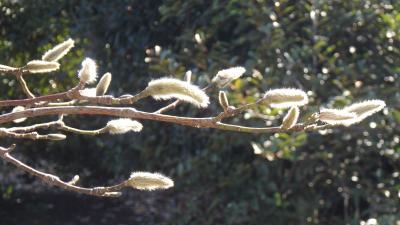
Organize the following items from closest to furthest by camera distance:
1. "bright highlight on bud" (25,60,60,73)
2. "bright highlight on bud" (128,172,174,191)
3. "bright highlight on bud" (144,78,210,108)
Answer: "bright highlight on bud" (144,78,210,108) < "bright highlight on bud" (128,172,174,191) < "bright highlight on bud" (25,60,60,73)

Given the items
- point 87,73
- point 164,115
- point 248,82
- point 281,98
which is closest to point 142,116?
point 164,115

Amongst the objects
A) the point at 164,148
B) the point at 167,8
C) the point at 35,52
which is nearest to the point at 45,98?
the point at 167,8

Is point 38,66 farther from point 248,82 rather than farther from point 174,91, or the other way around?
point 248,82

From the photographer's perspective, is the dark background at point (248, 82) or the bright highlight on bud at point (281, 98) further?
the dark background at point (248, 82)

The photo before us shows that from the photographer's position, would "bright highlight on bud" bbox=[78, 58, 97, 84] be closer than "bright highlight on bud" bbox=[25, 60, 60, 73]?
Yes

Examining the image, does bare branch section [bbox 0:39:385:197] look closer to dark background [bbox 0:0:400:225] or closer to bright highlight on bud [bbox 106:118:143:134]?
bright highlight on bud [bbox 106:118:143:134]

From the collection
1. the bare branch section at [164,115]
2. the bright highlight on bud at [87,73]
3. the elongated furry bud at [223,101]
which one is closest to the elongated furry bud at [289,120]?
the bare branch section at [164,115]

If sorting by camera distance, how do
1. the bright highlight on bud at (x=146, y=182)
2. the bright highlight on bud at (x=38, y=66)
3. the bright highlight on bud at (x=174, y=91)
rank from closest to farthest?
the bright highlight on bud at (x=174, y=91), the bright highlight on bud at (x=146, y=182), the bright highlight on bud at (x=38, y=66)

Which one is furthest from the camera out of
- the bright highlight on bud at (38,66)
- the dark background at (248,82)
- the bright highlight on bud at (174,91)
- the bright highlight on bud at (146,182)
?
A: the dark background at (248,82)

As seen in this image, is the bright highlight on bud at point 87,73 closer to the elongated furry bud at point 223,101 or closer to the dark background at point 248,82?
the elongated furry bud at point 223,101

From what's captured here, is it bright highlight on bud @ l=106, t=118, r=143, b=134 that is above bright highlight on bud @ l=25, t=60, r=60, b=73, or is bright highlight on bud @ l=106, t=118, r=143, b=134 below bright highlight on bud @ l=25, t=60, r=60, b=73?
below

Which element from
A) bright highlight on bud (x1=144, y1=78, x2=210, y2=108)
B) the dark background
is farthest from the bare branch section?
the dark background
